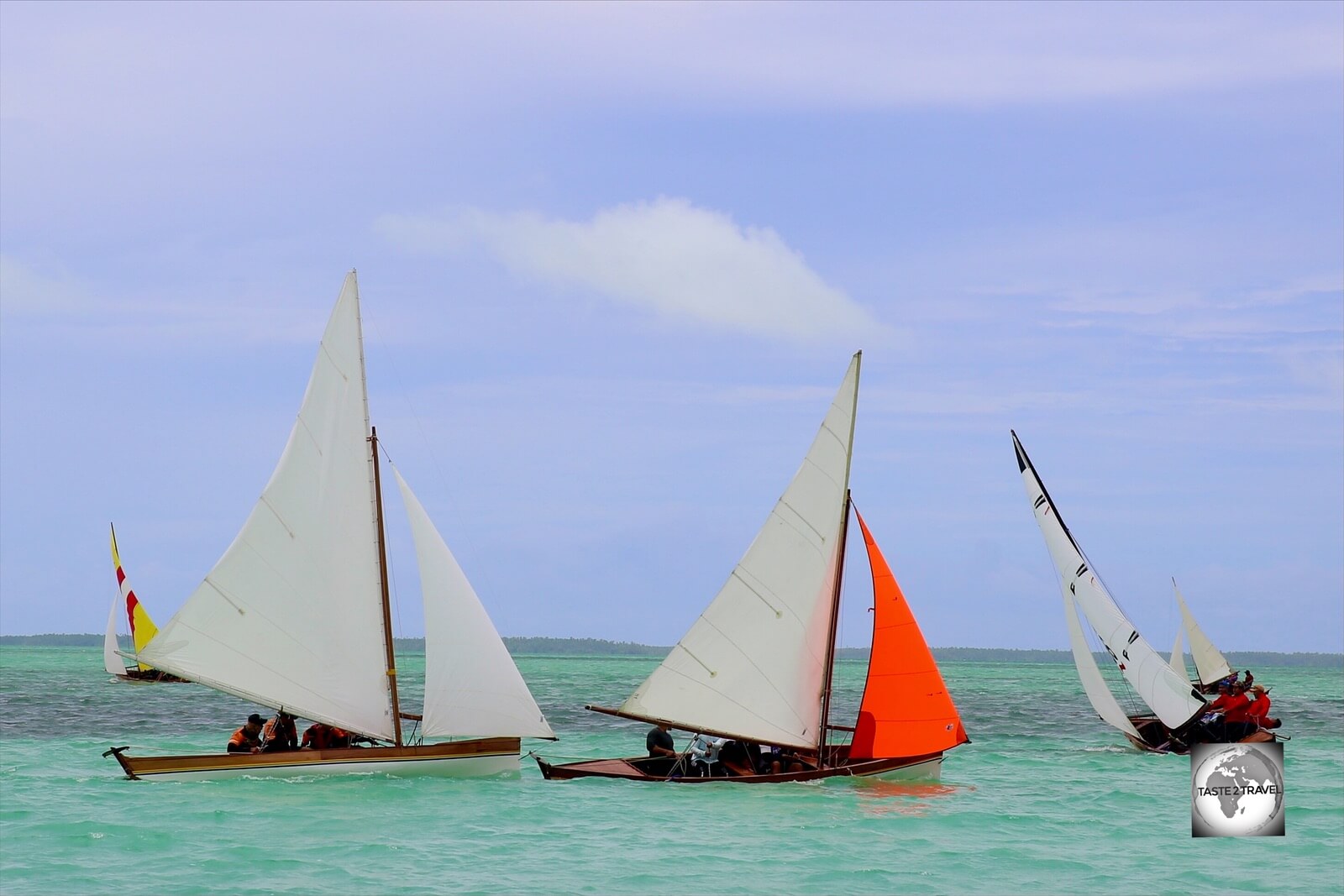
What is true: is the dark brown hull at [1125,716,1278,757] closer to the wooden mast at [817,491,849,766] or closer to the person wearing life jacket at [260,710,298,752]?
the wooden mast at [817,491,849,766]

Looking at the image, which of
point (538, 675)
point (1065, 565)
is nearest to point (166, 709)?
point (1065, 565)

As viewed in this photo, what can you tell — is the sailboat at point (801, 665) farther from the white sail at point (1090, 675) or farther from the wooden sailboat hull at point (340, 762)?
the white sail at point (1090, 675)

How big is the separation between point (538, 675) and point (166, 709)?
60.0 metres

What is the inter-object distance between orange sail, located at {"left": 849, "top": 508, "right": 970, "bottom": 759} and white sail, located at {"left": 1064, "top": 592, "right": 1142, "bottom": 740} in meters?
12.2

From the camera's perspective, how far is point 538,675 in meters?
115

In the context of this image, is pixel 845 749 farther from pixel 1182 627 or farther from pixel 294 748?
pixel 1182 627

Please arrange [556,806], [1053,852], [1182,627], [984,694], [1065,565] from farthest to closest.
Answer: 1. [984,694]
2. [1182,627]
3. [1065,565]
4. [556,806]
5. [1053,852]

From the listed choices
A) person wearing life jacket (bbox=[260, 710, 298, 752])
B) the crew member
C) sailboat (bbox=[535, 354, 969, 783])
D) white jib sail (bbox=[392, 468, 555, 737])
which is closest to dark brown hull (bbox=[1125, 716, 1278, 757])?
sailboat (bbox=[535, 354, 969, 783])

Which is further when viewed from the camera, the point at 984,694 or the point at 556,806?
the point at 984,694

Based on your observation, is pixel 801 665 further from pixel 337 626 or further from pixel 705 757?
pixel 337 626

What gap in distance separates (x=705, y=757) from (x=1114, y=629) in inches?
599

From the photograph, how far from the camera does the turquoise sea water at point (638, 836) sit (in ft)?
69.8

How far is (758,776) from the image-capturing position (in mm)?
28172

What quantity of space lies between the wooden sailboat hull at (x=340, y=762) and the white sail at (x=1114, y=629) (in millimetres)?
17789
